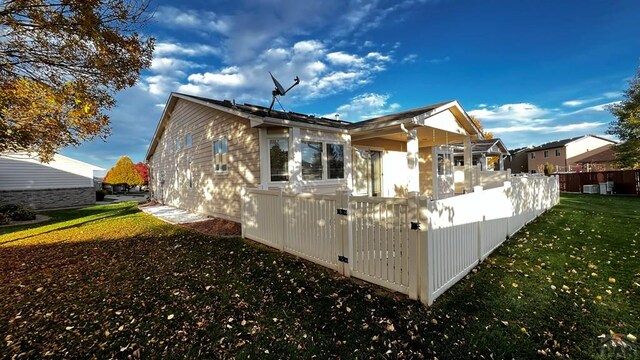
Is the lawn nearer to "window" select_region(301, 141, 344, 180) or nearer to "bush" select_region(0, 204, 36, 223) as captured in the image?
"window" select_region(301, 141, 344, 180)

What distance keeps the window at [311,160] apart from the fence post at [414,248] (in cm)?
554

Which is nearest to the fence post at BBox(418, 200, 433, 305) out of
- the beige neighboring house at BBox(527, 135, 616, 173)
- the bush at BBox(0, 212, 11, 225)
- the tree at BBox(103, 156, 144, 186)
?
the bush at BBox(0, 212, 11, 225)

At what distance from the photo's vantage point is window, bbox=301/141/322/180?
8.64 meters

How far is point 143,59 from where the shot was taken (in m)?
6.88

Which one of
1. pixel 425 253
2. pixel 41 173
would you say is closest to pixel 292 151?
pixel 425 253

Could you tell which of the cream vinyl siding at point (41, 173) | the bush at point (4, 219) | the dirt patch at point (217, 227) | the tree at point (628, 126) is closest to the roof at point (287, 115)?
the dirt patch at point (217, 227)

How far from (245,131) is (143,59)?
316 centimetres

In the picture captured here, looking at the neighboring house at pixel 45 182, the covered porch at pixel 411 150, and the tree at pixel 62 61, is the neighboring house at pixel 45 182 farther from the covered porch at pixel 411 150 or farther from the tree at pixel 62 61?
the covered porch at pixel 411 150

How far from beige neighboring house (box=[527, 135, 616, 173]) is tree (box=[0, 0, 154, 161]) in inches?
1767

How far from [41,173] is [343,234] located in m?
23.8

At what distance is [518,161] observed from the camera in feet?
158

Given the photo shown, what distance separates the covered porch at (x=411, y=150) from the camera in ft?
27.9

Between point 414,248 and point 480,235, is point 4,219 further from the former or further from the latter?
point 480,235

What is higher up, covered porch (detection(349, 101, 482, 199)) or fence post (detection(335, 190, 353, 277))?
covered porch (detection(349, 101, 482, 199))
